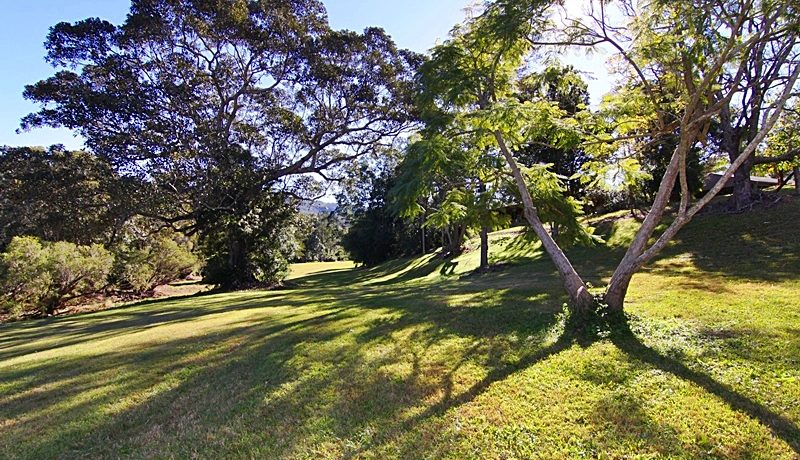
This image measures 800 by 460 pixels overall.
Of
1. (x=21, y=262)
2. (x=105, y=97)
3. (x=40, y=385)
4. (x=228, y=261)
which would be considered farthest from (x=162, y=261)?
(x=40, y=385)

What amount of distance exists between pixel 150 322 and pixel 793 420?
509 inches

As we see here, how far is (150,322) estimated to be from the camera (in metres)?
10.7

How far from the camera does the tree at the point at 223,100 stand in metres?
15.6

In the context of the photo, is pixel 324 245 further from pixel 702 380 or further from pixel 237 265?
pixel 702 380

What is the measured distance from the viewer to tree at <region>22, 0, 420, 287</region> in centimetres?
1562

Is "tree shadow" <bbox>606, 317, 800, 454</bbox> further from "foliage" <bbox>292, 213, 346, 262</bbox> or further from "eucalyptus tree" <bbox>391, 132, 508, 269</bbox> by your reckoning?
"foliage" <bbox>292, 213, 346, 262</bbox>

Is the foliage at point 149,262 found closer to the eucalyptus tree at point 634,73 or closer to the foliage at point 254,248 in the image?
the foliage at point 254,248

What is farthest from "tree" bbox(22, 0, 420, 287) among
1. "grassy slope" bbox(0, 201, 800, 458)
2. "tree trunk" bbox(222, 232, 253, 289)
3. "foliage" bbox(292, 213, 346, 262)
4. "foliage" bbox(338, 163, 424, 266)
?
"foliage" bbox(292, 213, 346, 262)

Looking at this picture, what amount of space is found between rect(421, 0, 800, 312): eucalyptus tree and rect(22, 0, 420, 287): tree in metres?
11.5

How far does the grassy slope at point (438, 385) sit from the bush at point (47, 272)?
288 inches

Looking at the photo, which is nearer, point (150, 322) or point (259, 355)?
point (259, 355)

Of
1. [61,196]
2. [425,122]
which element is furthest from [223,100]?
[425,122]

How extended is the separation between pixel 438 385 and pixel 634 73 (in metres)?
6.54

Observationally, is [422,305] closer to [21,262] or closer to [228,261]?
[21,262]
